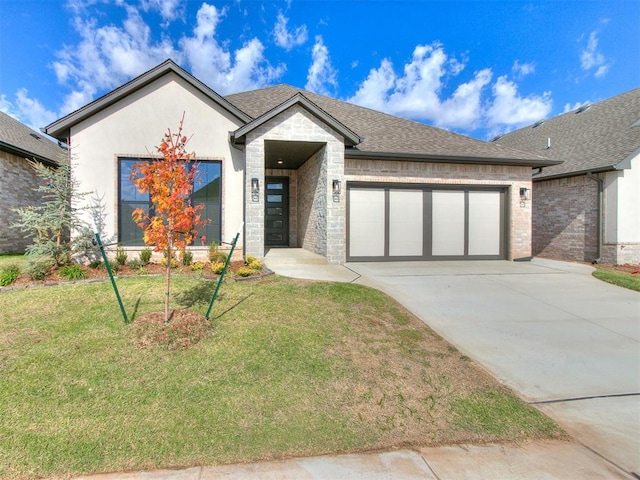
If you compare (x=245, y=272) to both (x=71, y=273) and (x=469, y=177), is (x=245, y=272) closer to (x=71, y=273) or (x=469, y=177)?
(x=71, y=273)

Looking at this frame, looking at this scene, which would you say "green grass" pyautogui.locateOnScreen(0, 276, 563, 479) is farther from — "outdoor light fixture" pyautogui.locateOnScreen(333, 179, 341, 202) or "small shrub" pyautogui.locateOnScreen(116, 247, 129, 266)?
"outdoor light fixture" pyautogui.locateOnScreen(333, 179, 341, 202)

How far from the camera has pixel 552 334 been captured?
4.97m

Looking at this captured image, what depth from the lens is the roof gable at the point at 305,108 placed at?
8.78m

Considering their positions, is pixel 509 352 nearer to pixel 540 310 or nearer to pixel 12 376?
pixel 540 310

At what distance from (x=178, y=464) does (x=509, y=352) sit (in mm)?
4178

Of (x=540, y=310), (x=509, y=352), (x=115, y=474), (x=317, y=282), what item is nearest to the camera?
(x=115, y=474)

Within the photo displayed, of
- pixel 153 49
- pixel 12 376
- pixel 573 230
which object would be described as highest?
pixel 153 49

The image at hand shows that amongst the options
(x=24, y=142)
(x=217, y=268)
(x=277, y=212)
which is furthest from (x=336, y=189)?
(x=24, y=142)

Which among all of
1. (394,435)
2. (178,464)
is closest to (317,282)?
(394,435)

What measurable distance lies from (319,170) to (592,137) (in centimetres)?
1283

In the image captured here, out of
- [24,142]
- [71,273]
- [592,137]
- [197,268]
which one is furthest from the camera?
[592,137]

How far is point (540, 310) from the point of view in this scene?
5.98 metres

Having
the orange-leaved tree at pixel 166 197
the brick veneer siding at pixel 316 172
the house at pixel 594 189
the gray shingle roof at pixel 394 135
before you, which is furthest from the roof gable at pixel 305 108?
the house at pixel 594 189

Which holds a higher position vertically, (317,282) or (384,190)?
(384,190)
